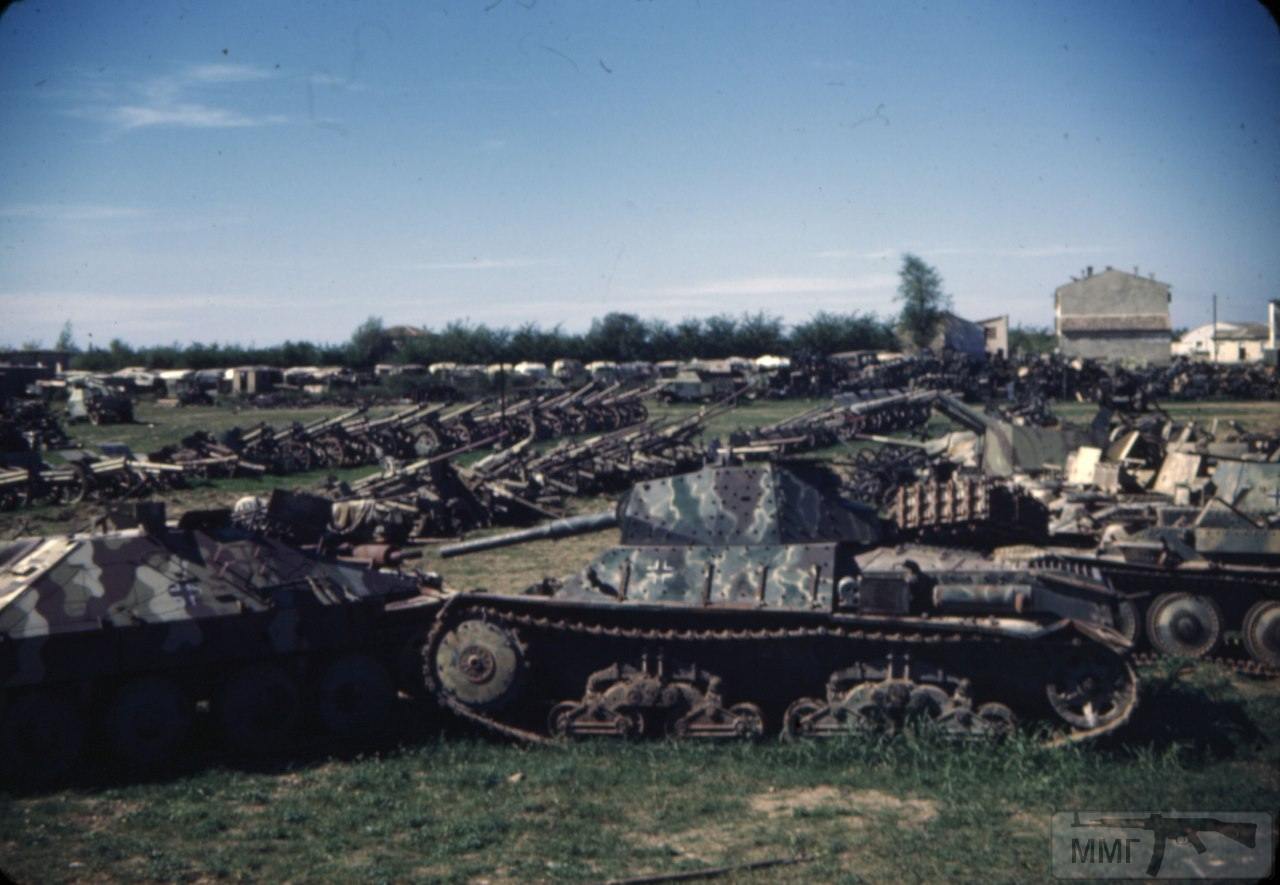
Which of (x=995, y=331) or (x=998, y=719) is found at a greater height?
(x=995, y=331)

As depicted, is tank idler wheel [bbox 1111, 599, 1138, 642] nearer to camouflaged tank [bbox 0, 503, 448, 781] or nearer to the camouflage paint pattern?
camouflaged tank [bbox 0, 503, 448, 781]

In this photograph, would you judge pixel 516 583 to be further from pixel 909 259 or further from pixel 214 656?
pixel 909 259

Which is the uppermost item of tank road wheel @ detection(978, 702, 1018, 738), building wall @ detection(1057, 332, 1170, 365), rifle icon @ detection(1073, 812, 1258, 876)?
building wall @ detection(1057, 332, 1170, 365)

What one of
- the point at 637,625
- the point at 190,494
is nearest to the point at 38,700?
the point at 637,625

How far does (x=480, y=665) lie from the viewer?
11445mm

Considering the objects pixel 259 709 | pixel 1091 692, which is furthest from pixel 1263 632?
pixel 259 709

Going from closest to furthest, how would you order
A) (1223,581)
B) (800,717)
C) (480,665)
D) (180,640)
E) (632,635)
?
(180,640), (800,717), (632,635), (480,665), (1223,581)

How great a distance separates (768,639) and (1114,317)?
72.0 m

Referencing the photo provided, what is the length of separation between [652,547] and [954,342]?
7551 cm

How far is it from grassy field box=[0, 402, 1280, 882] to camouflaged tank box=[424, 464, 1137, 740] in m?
0.37

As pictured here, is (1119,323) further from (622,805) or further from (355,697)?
(622,805)

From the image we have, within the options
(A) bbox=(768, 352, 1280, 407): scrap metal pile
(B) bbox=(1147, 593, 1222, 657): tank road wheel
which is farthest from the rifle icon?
(A) bbox=(768, 352, 1280, 407): scrap metal pile

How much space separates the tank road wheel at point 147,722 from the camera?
399 inches

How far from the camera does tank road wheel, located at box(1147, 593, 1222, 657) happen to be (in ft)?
45.8
